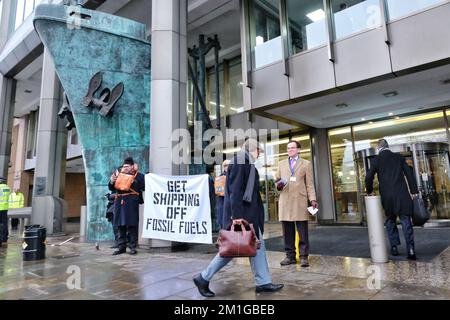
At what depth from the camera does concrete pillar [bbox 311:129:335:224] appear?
39.8ft

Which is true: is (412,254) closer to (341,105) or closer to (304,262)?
(304,262)

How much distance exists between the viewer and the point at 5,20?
19281 mm

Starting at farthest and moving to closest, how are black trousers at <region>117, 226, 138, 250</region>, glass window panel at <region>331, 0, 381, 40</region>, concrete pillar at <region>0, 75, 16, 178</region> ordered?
concrete pillar at <region>0, 75, 16, 178</region>
glass window panel at <region>331, 0, 381, 40</region>
black trousers at <region>117, 226, 138, 250</region>

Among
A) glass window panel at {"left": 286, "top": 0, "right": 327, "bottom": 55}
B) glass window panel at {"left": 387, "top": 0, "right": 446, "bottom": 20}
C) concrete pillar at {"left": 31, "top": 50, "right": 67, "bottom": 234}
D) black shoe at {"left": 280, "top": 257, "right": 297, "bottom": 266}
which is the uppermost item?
glass window panel at {"left": 286, "top": 0, "right": 327, "bottom": 55}

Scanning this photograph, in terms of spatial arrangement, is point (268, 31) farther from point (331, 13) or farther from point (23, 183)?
point (23, 183)

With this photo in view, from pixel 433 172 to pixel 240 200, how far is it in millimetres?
9438

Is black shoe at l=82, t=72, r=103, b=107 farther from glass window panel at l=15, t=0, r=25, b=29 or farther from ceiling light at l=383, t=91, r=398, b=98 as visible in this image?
glass window panel at l=15, t=0, r=25, b=29

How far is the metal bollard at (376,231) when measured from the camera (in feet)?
16.1

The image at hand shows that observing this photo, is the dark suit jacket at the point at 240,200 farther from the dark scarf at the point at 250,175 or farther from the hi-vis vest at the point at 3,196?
the hi-vis vest at the point at 3,196

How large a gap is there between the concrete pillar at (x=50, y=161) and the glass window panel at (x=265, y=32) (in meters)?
9.22

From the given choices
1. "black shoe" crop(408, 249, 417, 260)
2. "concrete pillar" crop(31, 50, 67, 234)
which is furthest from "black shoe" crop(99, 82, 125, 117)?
"black shoe" crop(408, 249, 417, 260)

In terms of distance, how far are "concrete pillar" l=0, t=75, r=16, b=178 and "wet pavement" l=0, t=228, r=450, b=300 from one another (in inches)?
567

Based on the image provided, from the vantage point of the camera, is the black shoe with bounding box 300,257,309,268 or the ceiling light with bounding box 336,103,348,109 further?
the ceiling light with bounding box 336,103,348,109

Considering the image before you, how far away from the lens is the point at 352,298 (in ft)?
10.8
